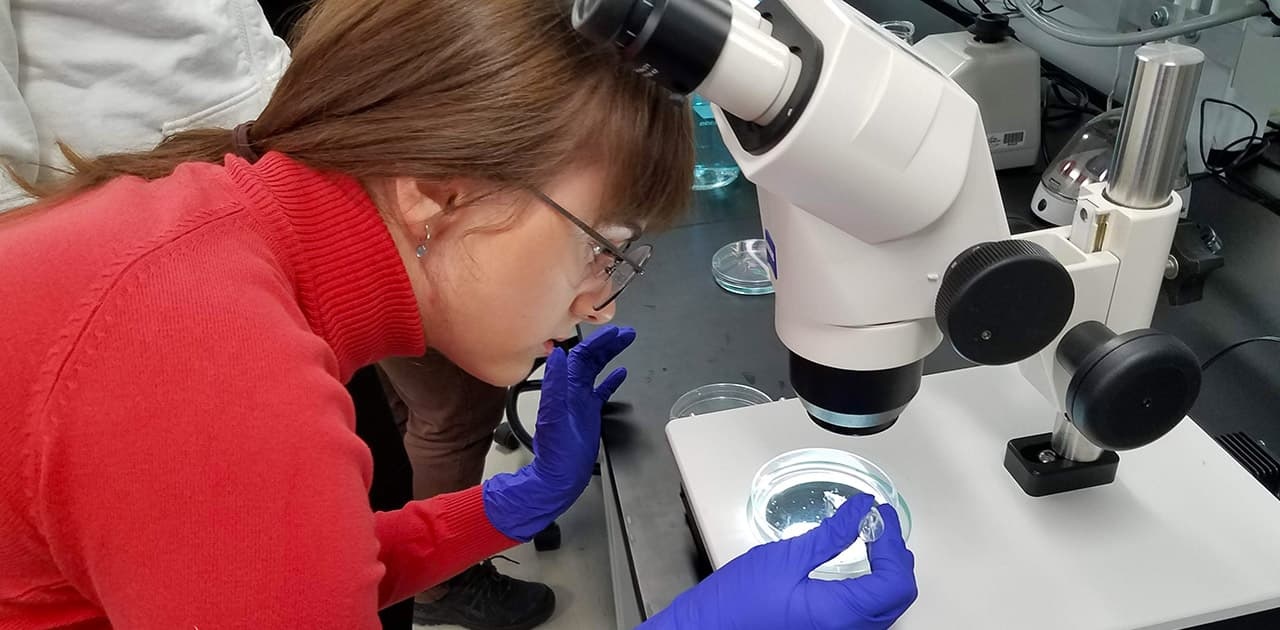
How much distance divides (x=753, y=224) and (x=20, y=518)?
44.2 inches

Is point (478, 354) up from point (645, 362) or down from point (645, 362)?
up

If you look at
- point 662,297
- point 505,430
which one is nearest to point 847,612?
point 662,297

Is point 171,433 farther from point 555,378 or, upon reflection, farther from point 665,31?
point 555,378

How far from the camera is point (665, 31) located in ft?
1.79

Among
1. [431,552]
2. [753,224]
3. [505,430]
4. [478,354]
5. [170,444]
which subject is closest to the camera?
[170,444]

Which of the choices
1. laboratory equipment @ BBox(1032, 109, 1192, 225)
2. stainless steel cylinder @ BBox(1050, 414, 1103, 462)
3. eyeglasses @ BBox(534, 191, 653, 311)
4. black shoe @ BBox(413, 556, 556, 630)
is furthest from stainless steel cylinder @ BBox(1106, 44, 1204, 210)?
black shoe @ BBox(413, 556, 556, 630)

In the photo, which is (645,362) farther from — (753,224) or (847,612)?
(847,612)

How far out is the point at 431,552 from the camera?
3.51 ft

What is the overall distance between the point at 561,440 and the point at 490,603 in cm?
85

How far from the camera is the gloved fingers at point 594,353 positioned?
3.65ft

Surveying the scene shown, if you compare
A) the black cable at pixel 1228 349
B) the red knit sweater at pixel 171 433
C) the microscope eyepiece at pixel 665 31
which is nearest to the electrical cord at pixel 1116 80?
the black cable at pixel 1228 349

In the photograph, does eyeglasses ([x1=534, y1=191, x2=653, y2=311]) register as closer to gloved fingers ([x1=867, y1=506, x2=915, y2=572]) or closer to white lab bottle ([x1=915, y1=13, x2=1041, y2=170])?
gloved fingers ([x1=867, y1=506, x2=915, y2=572])

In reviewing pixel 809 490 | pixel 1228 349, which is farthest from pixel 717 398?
pixel 1228 349

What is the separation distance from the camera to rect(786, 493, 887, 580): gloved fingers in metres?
0.74
